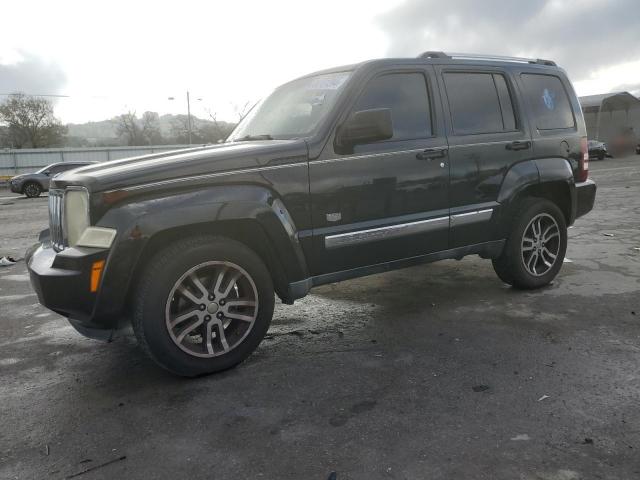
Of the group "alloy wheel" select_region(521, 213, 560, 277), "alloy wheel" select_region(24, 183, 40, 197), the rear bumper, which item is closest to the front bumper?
"alloy wheel" select_region(521, 213, 560, 277)

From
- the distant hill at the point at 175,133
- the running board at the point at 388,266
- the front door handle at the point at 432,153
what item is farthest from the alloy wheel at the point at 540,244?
the distant hill at the point at 175,133

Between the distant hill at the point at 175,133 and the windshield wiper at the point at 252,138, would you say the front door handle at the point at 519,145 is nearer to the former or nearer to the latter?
the windshield wiper at the point at 252,138

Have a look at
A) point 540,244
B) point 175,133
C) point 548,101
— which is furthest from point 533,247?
point 175,133

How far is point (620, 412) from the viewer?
8.68 feet

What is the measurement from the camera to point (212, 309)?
10.6ft

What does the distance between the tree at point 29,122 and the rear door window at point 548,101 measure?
57245 mm

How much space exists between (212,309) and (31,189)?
20.8 metres

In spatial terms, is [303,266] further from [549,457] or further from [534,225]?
[534,225]

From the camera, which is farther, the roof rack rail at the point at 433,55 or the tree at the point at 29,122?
the tree at the point at 29,122

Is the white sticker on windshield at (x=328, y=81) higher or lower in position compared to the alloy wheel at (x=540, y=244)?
higher

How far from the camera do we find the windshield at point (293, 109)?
3.77 m

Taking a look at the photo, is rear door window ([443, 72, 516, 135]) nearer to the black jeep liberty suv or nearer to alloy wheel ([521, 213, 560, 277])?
the black jeep liberty suv

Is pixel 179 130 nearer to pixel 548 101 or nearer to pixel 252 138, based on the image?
pixel 548 101

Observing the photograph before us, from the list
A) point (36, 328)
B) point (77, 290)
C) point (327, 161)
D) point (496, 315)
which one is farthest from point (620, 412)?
point (36, 328)
